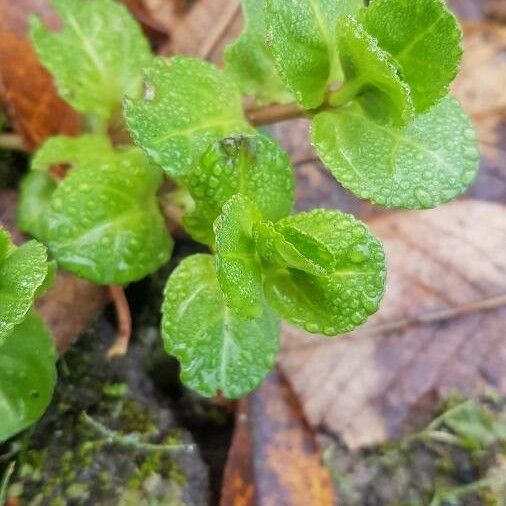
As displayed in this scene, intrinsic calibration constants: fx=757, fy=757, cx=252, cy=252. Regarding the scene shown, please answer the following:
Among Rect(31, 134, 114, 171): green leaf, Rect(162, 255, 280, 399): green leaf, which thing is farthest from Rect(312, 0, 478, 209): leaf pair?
Rect(31, 134, 114, 171): green leaf

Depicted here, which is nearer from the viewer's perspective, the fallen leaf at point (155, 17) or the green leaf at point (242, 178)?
the green leaf at point (242, 178)

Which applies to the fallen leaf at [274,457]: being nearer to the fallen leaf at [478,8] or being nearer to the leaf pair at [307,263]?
the leaf pair at [307,263]

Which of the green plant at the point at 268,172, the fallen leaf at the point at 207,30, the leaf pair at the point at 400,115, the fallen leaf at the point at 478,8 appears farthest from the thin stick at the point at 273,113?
the fallen leaf at the point at 478,8

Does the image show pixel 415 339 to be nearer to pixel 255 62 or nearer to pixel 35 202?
pixel 255 62

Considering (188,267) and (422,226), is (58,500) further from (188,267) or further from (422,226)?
(422,226)

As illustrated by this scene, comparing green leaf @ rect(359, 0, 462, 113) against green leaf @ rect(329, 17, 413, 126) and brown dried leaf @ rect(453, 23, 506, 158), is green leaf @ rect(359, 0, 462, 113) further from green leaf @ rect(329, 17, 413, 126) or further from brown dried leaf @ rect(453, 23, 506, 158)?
brown dried leaf @ rect(453, 23, 506, 158)

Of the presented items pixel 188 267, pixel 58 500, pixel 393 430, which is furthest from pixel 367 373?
pixel 58 500
